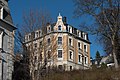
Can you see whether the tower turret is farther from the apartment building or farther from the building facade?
the apartment building

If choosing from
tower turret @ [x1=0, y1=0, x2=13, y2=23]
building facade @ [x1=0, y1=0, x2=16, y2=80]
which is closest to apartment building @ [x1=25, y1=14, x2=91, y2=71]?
tower turret @ [x1=0, y1=0, x2=13, y2=23]

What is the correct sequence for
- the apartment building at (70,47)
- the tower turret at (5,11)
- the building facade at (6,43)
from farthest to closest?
the apartment building at (70,47), the tower turret at (5,11), the building facade at (6,43)

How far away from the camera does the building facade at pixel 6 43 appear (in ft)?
102

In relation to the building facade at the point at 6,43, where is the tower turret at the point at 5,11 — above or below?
above

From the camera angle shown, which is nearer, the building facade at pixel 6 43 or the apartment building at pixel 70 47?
the building facade at pixel 6 43

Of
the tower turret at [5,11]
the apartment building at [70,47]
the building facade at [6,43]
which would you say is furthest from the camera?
the apartment building at [70,47]

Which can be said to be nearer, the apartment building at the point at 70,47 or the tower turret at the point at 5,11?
the tower turret at the point at 5,11

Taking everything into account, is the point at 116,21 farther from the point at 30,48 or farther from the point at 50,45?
the point at 30,48

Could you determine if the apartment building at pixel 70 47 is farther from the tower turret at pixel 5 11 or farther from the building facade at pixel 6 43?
the building facade at pixel 6 43

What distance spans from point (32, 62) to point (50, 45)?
3410mm

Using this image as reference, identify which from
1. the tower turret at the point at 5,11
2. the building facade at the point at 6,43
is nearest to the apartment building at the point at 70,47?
the tower turret at the point at 5,11

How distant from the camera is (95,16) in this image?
38.5 meters

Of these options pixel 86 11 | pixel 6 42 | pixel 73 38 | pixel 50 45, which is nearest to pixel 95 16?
pixel 86 11

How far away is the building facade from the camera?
102ft
